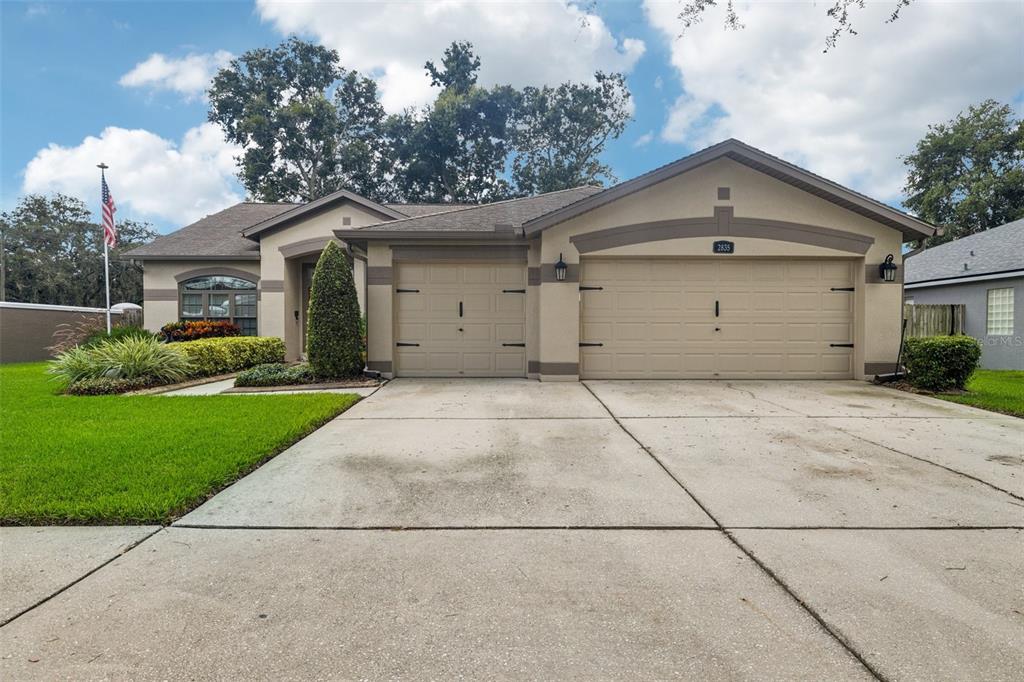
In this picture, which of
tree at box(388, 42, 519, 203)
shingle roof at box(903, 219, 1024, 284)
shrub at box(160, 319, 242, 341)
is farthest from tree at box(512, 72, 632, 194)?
shrub at box(160, 319, 242, 341)

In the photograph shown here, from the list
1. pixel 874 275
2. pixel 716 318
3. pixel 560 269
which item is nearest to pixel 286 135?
pixel 560 269

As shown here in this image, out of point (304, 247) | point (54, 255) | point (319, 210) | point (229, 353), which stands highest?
point (54, 255)

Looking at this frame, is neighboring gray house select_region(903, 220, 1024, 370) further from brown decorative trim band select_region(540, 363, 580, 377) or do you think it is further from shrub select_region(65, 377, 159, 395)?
shrub select_region(65, 377, 159, 395)

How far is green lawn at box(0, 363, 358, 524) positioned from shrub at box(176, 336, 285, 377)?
2.37 metres

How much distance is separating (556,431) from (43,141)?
1014 inches

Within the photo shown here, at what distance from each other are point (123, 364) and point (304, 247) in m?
5.61

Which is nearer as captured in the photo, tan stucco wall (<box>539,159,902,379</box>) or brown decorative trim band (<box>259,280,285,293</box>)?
tan stucco wall (<box>539,159,902,379</box>)

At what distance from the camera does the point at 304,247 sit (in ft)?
44.0

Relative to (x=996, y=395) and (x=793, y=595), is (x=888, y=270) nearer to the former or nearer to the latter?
(x=996, y=395)

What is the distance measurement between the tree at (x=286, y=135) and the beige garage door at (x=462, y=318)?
23.3m

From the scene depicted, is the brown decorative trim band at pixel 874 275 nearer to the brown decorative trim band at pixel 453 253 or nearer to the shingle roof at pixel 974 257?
the shingle roof at pixel 974 257

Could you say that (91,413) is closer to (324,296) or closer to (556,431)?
(324,296)

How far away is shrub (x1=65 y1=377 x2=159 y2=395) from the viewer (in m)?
8.20

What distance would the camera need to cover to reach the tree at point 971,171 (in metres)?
27.2
